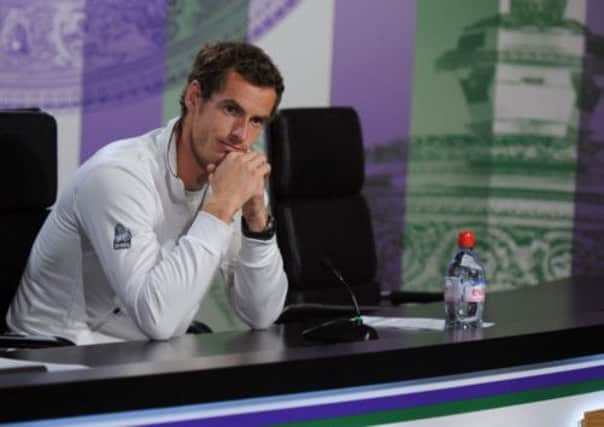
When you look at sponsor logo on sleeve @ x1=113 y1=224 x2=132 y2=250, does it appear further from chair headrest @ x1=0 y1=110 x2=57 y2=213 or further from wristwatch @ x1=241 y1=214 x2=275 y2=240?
chair headrest @ x1=0 y1=110 x2=57 y2=213

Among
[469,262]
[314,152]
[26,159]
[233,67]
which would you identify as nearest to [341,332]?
[469,262]

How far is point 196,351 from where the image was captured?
2262 mm

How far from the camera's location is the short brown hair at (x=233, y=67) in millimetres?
2775

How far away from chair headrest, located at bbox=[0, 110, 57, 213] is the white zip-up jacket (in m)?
0.17

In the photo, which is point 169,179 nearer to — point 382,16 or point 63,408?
point 63,408

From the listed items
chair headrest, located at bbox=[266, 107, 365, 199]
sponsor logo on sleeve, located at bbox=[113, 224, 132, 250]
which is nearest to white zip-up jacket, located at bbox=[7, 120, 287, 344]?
sponsor logo on sleeve, located at bbox=[113, 224, 132, 250]

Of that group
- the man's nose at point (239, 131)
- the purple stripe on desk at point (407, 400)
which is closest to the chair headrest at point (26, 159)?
the man's nose at point (239, 131)

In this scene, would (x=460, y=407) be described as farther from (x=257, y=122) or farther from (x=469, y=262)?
(x=257, y=122)

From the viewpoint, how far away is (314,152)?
146 inches

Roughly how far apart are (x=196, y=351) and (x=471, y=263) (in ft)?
2.24

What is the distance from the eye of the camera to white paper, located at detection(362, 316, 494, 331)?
2.54 metres

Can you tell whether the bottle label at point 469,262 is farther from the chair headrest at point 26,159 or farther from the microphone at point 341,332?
the chair headrest at point 26,159

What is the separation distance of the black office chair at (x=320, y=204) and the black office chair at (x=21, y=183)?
838mm

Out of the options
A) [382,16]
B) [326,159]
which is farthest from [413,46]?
[326,159]
